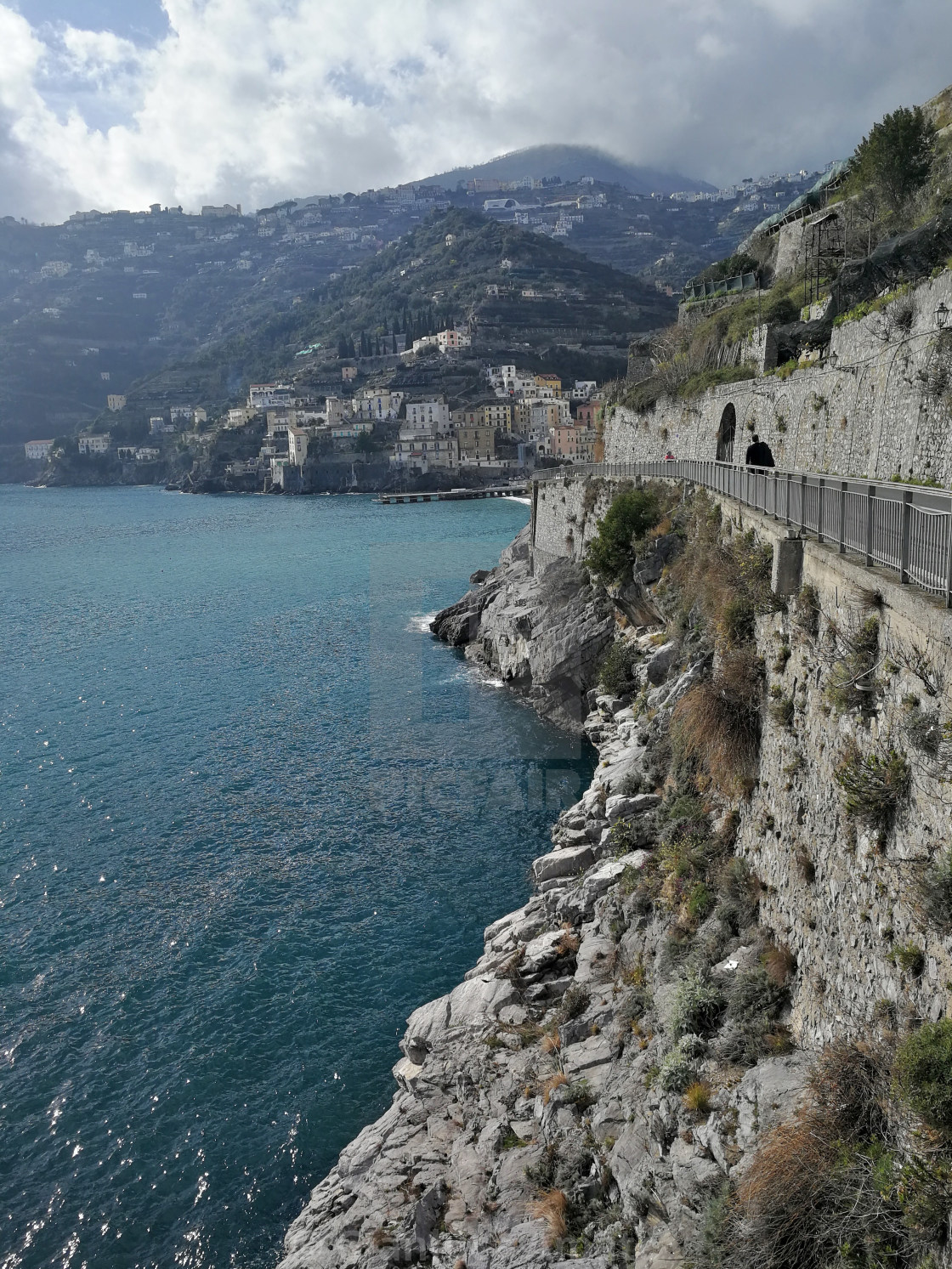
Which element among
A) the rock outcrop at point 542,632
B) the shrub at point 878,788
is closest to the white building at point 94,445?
the rock outcrop at point 542,632

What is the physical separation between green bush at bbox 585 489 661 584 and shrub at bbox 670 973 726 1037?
59.5 feet

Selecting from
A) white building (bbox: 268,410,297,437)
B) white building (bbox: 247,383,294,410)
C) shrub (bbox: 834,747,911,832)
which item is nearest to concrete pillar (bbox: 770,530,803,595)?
shrub (bbox: 834,747,911,832)

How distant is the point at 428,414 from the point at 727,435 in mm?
120929

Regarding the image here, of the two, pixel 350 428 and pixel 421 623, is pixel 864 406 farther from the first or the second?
pixel 350 428

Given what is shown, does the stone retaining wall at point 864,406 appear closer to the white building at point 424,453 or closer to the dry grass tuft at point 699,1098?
the dry grass tuft at point 699,1098

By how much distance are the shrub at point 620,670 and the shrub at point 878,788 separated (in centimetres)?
1692

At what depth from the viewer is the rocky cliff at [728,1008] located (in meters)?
5.27

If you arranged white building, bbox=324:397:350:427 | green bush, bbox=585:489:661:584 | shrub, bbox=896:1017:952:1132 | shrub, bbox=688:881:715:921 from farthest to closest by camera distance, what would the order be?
1. white building, bbox=324:397:350:427
2. green bush, bbox=585:489:661:584
3. shrub, bbox=688:881:715:921
4. shrub, bbox=896:1017:952:1132

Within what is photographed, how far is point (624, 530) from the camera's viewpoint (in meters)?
25.8

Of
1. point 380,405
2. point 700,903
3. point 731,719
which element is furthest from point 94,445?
point 700,903

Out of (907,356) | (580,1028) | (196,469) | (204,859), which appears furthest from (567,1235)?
(196,469)

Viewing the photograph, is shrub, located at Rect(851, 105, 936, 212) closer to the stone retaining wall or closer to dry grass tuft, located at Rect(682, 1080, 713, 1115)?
the stone retaining wall

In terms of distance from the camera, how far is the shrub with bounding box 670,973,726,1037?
26.0 feet

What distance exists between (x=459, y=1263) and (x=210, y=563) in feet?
196
